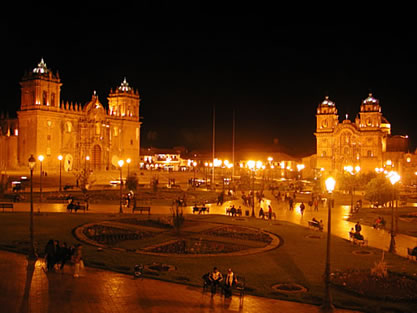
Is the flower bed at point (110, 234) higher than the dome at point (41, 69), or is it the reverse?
the dome at point (41, 69)

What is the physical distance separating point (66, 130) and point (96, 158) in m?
7.92

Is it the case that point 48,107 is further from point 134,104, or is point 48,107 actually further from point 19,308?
point 19,308

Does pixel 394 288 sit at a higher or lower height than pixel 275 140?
lower

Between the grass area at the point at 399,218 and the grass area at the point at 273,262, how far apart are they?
6647 millimetres

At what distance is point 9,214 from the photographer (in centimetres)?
2784

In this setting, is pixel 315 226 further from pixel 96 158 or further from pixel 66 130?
pixel 96 158

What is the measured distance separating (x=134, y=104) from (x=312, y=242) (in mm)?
66953

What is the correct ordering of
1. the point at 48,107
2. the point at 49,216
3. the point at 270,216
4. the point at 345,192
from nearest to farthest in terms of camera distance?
the point at 49,216 → the point at 270,216 → the point at 345,192 → the point at 48,107

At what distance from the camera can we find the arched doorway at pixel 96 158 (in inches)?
2963

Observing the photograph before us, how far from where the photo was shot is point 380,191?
114ft

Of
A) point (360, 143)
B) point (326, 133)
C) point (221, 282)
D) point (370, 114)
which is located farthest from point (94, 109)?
point (221, 282)

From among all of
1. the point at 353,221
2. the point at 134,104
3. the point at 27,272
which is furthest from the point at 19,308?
the point at 134,104

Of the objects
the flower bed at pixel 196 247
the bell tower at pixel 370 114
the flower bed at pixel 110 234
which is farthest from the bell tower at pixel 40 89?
the bell tower at pixel 370 114

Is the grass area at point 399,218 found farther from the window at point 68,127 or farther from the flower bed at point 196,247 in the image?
the window at point 68,127
